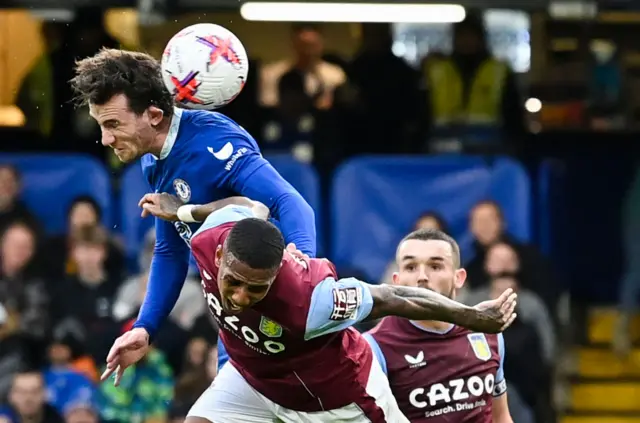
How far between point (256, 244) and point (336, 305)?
0.39m

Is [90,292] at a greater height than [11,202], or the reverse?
[11,202]

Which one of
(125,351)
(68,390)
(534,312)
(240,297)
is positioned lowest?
(68,390)

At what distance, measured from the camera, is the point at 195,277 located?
9.80 meters

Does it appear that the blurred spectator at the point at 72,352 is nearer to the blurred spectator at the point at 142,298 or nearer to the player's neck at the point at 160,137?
the blurred spectator at the point at 142,298

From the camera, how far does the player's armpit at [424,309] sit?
5.23m

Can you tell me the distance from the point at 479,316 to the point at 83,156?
228 inches

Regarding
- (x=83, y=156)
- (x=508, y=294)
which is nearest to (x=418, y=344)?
(x=508, y=294)

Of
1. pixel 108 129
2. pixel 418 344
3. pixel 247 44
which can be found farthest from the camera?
pixel 247 44

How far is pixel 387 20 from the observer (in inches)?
418

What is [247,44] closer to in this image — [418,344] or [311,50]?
[311,50]

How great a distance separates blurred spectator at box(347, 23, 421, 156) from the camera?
1069 cm

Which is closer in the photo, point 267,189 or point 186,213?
point 186,213

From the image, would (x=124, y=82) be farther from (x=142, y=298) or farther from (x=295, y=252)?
(x=142, y=298)

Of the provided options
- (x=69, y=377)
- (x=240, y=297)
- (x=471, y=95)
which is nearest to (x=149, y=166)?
(x=240, y=297)
